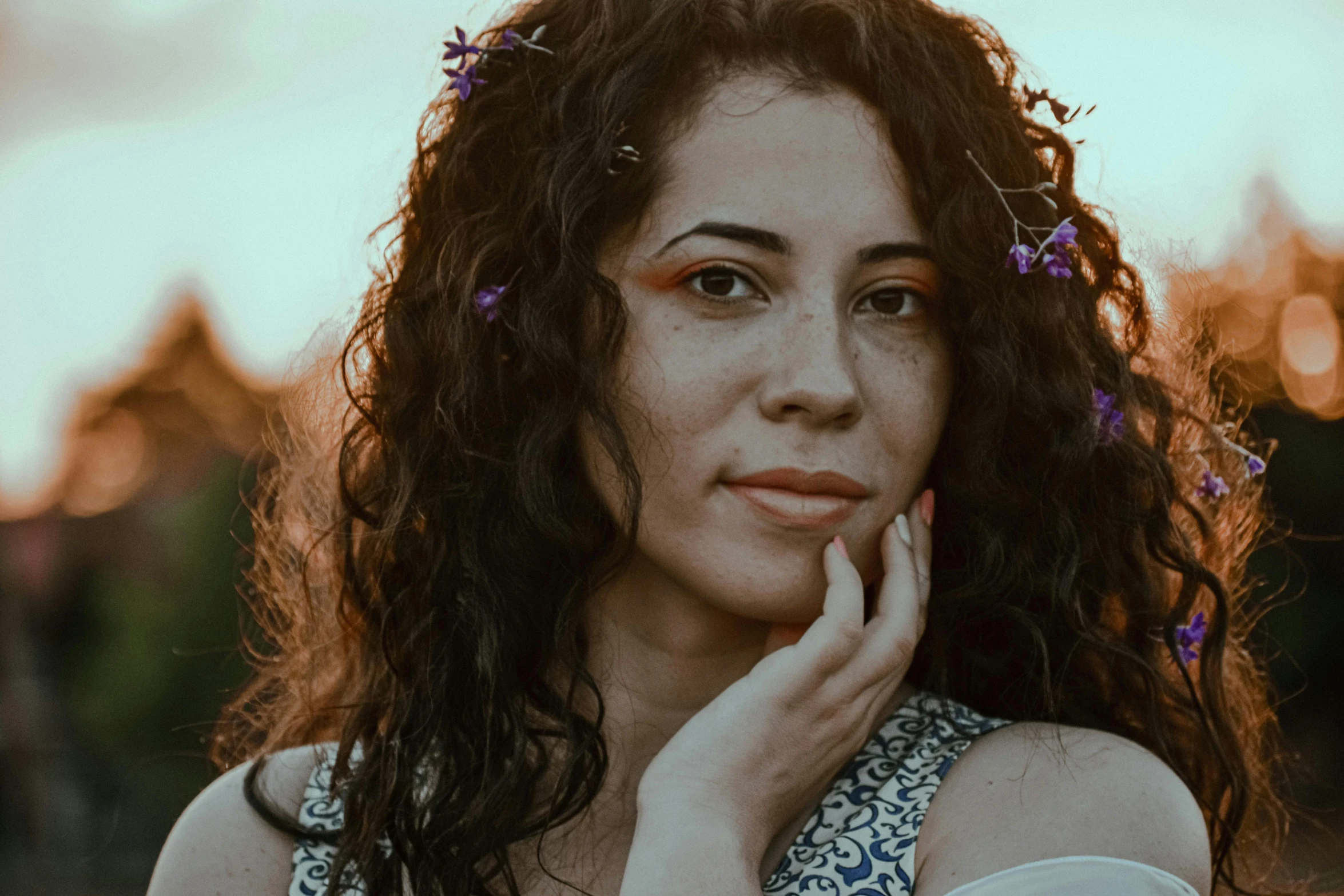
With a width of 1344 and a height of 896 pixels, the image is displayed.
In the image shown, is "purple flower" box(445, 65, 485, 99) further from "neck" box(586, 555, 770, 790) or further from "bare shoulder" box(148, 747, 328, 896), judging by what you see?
"bare shoulder" box(148, 747, 328, 896)

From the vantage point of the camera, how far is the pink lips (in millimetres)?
2330

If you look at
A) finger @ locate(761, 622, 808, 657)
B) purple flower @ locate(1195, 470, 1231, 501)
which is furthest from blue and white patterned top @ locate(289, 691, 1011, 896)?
purple flower @ locate(1195, 470, 1231, 501)

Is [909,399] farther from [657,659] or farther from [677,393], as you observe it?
[657,659]

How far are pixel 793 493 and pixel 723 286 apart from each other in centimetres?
41

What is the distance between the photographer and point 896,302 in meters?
2.50

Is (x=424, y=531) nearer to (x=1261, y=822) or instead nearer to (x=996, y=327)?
(x=996, y=327)

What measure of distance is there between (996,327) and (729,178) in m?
0.62

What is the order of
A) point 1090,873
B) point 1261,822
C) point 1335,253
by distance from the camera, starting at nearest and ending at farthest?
point 1090,873, point 1261,822, point 1335,253

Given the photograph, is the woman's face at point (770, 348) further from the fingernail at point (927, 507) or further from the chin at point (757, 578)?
the fingernail at point (927, 507)

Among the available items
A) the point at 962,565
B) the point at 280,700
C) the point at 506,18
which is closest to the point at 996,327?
the point at 962,565

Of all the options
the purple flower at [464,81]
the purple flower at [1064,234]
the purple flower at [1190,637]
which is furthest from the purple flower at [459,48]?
the purple flower at [1190,637]

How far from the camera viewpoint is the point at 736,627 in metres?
→ 2.58

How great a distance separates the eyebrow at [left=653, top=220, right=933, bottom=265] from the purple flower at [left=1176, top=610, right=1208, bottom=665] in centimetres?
100

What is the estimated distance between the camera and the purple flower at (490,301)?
2.54m
